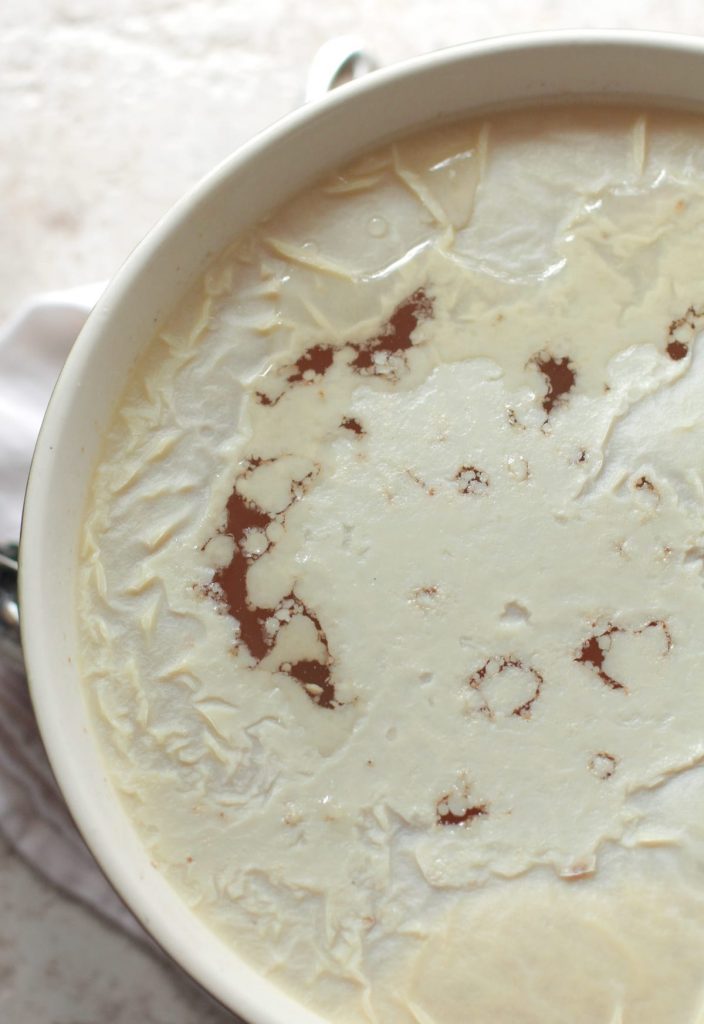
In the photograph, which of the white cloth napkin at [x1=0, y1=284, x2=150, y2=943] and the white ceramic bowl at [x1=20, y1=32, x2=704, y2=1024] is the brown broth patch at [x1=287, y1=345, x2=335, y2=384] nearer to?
the white ceramic bowl at [x1=20, y1=32, x2=704, y2=1024]

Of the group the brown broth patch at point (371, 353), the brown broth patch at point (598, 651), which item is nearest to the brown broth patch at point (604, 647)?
the brown broth patch at point (598, 651)

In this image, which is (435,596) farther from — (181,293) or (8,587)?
(8,587)

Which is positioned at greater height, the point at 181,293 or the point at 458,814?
the point at 181,293

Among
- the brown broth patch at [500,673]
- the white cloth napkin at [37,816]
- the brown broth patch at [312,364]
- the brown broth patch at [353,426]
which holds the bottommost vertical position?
the white cloth napkin at [37,816]

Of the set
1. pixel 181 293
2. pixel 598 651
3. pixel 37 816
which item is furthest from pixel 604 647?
pixel 37 816

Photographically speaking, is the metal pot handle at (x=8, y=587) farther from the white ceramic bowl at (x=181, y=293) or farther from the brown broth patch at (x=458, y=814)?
the brown broth patch at (x=458, y=814)

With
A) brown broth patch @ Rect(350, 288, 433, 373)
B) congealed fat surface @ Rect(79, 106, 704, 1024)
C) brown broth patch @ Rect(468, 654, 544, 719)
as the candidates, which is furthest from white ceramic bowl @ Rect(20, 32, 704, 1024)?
brown broth patch @ Rect(468, 654, 544, 719)

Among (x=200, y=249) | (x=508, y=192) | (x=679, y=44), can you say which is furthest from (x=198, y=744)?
(x=679, y=44)
